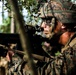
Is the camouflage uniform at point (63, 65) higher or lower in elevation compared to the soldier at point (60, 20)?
lower

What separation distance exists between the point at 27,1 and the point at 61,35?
8.26 ft

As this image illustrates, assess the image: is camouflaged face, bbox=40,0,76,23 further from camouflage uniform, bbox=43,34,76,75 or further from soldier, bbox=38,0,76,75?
camouflage uniform, bbox=43,34,76,75

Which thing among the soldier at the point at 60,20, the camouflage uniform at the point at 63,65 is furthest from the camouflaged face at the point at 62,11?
the camouflage uniform at the point at 63,65

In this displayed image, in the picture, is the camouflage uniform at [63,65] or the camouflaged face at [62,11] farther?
the camouflaged face at [62,11]

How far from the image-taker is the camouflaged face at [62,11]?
10.8 ft

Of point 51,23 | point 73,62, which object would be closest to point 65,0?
point 51,23

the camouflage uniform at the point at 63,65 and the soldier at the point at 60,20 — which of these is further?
the soldier at the point at 60,20

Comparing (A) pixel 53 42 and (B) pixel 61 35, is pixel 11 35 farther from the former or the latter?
(B) pixel 61 35

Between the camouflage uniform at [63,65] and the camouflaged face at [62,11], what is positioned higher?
the camouflaged face at [62,11]

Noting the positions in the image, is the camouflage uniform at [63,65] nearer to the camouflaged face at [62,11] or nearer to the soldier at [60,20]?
the soldier at [60,20]

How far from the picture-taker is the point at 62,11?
3346 mm

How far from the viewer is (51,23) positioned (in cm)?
327

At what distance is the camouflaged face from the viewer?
3291 mm

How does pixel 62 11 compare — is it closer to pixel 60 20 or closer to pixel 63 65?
pixel 60 20
